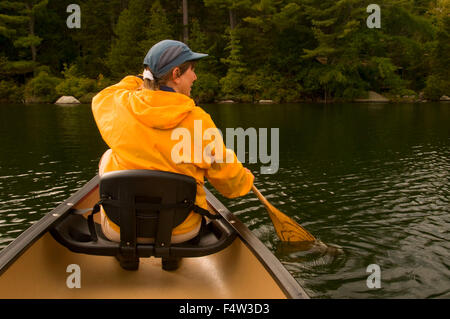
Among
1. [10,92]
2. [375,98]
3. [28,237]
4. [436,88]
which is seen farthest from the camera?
[10,92]

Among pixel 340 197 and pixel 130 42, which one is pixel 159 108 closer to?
pixel 340 197

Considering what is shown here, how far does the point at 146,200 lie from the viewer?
238 centimetres

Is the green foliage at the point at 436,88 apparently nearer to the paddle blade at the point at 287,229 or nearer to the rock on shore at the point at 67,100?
the rock on shore at the point at 67,100

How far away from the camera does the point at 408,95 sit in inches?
1214

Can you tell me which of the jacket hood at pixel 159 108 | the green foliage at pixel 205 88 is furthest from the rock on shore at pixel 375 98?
the jacket hood at pixel 159 108

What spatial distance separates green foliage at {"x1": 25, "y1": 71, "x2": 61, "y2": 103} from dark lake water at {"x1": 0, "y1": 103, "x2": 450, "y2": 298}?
59.3 feet

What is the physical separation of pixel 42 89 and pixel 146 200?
31.7m

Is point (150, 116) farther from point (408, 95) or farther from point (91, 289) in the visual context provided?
point (408, 95)

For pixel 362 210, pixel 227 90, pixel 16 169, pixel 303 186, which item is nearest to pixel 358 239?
pixel 362 210

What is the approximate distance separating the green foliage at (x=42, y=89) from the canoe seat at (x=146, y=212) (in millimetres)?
30778

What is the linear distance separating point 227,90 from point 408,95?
12.9 meters

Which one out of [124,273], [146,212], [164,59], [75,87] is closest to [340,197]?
[124,273]

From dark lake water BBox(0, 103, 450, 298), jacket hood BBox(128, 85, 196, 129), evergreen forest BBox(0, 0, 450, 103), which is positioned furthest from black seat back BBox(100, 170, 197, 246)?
evergreen forest BBox(0, 0, 450, 103)

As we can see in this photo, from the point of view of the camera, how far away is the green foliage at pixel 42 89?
30.8m
